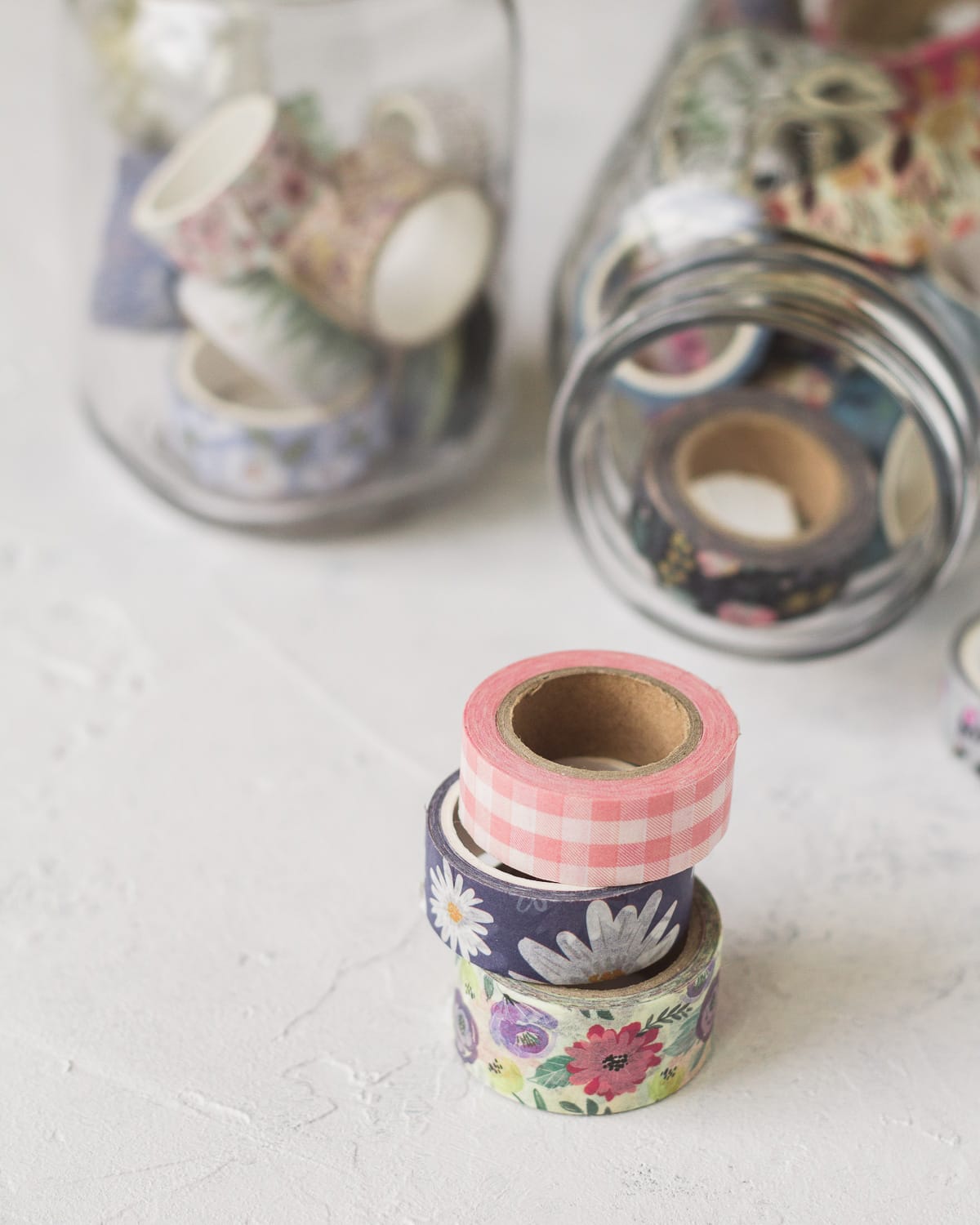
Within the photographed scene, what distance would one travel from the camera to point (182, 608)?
2.51 feet

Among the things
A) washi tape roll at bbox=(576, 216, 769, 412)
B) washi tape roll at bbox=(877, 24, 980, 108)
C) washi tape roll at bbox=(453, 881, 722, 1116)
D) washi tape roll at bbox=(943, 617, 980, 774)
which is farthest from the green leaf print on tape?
washi tape roll at bbox=(877, 24, 980, 108)

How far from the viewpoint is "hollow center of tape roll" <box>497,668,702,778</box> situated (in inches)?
20.0

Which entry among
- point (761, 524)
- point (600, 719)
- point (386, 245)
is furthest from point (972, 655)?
point (386, 245)

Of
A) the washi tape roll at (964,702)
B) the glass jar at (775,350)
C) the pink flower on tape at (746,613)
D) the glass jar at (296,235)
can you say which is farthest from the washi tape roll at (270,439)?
the washi tape roll at (964,702)

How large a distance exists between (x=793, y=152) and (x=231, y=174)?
0.28 m

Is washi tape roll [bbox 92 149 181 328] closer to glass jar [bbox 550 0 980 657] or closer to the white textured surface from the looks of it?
the white textured surface

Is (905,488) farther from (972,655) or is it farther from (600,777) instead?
(600,777)

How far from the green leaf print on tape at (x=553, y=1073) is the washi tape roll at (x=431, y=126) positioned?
0.50 m

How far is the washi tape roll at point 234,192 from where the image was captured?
726mm

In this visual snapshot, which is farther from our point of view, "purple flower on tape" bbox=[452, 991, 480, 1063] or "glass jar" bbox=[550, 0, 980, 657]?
"glass jar" bbox=[550, 0, 980, 657]

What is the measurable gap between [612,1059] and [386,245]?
1.41 feet

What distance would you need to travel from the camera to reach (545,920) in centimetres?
47

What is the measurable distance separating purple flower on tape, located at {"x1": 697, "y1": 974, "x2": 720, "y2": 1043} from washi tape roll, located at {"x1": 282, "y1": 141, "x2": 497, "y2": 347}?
0.40m

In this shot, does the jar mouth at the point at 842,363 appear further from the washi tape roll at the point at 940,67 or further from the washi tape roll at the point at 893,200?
the washi tape roll at the point at 940,67
